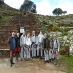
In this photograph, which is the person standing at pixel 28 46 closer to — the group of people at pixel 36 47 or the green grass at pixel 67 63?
the group of people at pixel 36 47

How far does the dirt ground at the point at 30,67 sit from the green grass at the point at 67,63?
1.42 feet

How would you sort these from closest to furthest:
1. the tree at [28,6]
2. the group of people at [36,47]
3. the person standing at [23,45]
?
the group of people at [36,47], the person standing at [23,45], the tree at [28,6]

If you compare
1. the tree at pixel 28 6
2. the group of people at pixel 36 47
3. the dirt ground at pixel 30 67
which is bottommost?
the dirt ground at pixel 30 67

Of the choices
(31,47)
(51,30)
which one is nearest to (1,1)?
(51,30)

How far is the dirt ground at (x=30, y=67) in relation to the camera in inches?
468

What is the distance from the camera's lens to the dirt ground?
11.9 meters

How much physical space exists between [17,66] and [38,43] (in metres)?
1.90

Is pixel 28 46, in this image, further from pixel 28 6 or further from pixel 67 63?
pixel 28 6

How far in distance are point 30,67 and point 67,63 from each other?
2.19 m

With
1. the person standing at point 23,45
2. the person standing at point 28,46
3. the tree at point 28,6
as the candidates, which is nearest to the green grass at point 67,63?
the person standing at point 28,46

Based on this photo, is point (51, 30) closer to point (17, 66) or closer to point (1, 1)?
point (17, 66)

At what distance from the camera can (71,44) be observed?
58.3 ft

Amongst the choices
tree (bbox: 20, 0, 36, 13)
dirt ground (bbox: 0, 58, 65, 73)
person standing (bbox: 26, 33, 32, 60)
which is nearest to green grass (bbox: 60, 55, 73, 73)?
dirt ground (bbox: 0, 58, 65, 73)

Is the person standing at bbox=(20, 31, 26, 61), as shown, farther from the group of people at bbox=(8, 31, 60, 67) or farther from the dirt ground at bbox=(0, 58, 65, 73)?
the dirt ground at bbox=(0, 58, 65, 73)
